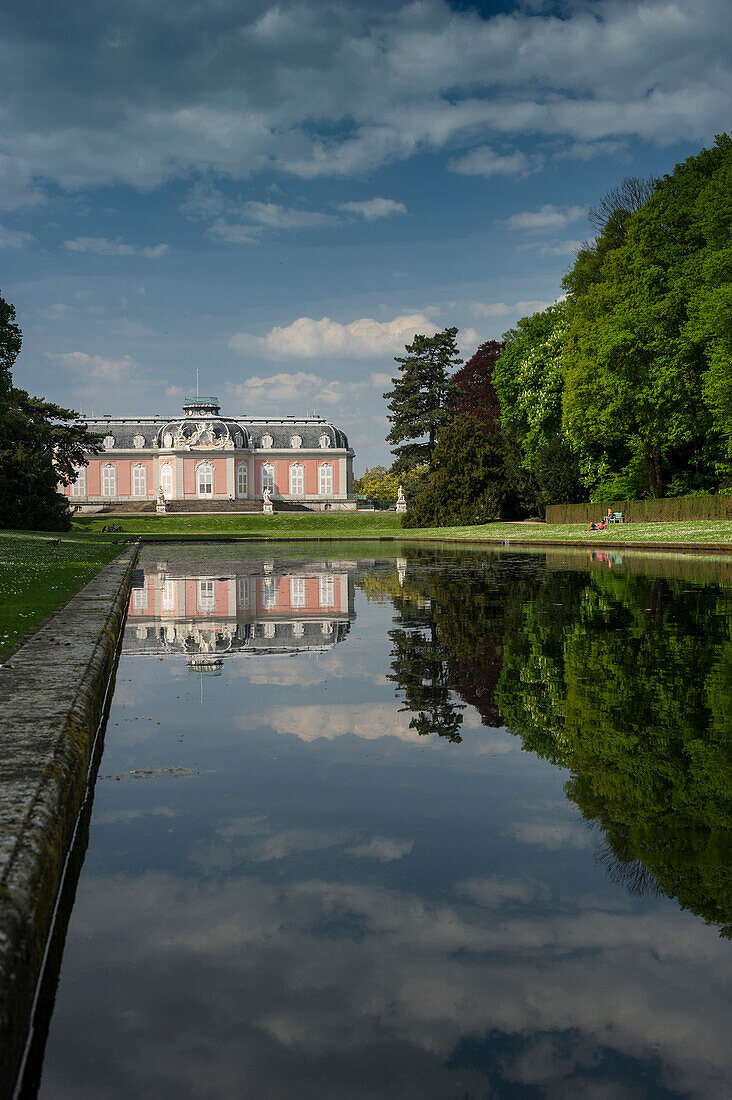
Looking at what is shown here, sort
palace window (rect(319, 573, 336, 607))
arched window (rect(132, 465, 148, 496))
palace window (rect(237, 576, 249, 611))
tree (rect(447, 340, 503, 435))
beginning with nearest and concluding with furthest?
palace window (rect(237, 576, 249, 611)), palace window (rect(319, 573, 336, 607)), tree (rect(447, 340, 503, 435)), arched window (rect(132, 465, 148, 496))

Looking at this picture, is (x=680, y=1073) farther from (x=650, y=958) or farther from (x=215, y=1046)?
(x=215, y=1046)

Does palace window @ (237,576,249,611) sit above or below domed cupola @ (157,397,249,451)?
below

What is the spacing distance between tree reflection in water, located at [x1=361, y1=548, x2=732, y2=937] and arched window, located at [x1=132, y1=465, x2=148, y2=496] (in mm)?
78026

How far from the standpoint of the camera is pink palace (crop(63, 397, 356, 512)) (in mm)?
86188

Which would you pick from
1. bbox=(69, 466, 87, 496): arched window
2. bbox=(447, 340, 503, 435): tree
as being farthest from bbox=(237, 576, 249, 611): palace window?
bbox=(69, 466, 87, 496): arched window

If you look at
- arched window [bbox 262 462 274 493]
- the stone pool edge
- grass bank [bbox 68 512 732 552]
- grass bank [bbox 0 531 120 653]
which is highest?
arched window [bbox 262 462 274 493]

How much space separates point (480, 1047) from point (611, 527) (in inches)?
1445

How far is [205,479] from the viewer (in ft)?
283

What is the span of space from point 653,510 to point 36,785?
120ft

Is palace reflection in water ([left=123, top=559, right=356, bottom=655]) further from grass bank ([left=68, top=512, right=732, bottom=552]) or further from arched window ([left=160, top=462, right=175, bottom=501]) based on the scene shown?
arched window ([left=160, top=462, right=175, bottom=501])

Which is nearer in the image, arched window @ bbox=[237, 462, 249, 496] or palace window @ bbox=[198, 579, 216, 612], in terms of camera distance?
palace window @ bbox=[198, 579, 216, 612]

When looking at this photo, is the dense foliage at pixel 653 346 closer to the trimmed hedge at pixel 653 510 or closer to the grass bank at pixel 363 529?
the trimmed hedge at pixel 653 510

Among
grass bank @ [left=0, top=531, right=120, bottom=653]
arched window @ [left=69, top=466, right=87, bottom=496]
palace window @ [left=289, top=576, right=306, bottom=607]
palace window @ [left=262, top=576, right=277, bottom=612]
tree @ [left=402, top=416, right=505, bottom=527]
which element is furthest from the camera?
arched window @ [left=69, top=466, right=87, bottom=496]

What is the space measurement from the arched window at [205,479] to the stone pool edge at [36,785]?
7987cm
